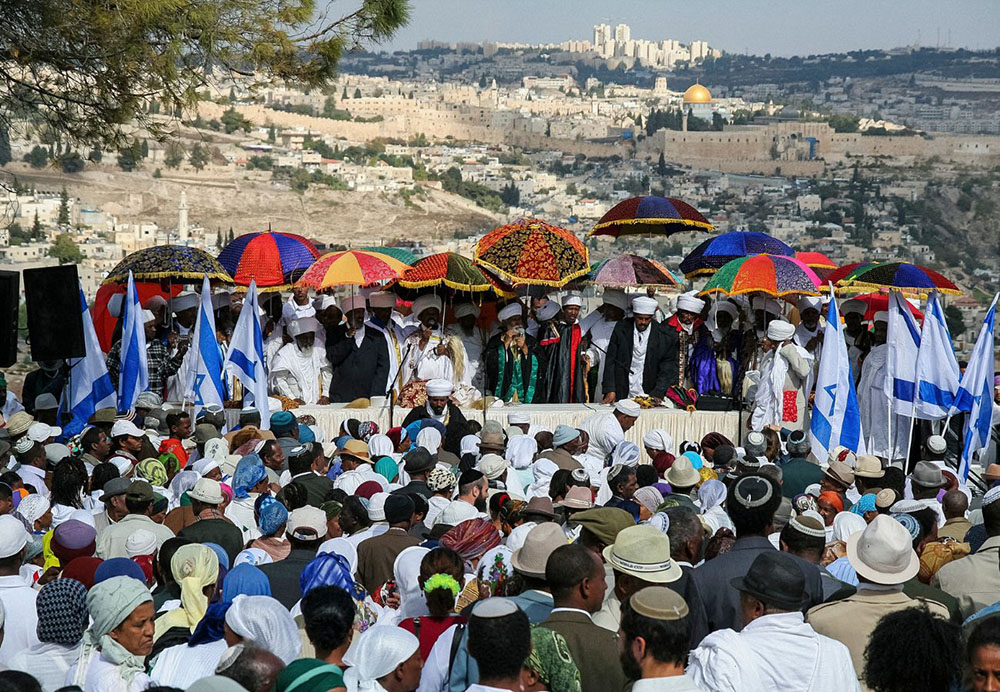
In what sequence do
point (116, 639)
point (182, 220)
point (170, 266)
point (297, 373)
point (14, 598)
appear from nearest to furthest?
point (116, 639) < point (14, 598) < point (170, 266) < point (297, 373) < point (182, 220)

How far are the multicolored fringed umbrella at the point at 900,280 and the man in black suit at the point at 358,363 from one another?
3387mm

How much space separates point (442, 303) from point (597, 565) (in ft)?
20.9

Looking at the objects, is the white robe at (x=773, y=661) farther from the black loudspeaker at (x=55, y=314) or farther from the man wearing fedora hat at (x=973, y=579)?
the black loudspeaker at (x=55, y=314)

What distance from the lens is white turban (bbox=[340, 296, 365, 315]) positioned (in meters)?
10.3

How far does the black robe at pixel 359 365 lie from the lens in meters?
10.1

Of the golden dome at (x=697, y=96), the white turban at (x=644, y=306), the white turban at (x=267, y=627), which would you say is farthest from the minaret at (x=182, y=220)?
the white turban at (x=267, y=627)

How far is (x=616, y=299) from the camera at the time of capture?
10.1 m

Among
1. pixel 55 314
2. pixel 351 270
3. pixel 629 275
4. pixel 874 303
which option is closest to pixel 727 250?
pixel 874 303

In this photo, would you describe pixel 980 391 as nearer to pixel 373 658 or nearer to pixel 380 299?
pixel 380 299

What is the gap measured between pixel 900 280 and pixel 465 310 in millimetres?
3061

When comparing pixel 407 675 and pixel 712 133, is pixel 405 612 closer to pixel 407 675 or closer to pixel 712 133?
pixel 407 675

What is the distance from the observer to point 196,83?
8602mm

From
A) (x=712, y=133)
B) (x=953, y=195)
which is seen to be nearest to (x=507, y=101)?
(x=712, y=133)

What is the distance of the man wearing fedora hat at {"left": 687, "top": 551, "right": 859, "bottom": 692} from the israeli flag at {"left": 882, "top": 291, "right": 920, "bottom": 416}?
540 cm
